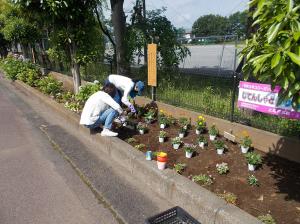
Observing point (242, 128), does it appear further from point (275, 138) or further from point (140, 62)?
point (140, 62)

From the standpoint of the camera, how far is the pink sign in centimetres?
455

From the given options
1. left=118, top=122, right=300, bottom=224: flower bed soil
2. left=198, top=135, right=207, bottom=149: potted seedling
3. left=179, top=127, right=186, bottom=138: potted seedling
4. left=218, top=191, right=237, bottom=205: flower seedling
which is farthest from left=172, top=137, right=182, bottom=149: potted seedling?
left=218, top=191, right=237, bottom=205: flower seedling

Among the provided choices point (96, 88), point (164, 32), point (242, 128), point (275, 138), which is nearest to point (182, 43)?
point (164, 32)

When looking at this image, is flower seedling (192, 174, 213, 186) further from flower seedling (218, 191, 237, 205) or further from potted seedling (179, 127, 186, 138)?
potted seedling (179, 127, 186, 138)

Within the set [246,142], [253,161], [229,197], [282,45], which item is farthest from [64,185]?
[282,45]

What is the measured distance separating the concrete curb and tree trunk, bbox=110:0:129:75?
4151 mm

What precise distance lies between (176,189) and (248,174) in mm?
1125

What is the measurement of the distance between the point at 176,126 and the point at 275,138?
224 centimetres

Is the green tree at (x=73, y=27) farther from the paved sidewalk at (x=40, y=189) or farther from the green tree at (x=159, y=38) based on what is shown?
the paved sidewalk at (x=40, y=189)

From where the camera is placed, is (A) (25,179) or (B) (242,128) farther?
(B) (242,128)

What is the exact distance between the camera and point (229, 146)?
17.5 feet

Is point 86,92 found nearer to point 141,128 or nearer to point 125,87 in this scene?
point 125,87

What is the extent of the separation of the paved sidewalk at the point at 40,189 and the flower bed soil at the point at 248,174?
1336mm

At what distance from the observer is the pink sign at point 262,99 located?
455 cm
